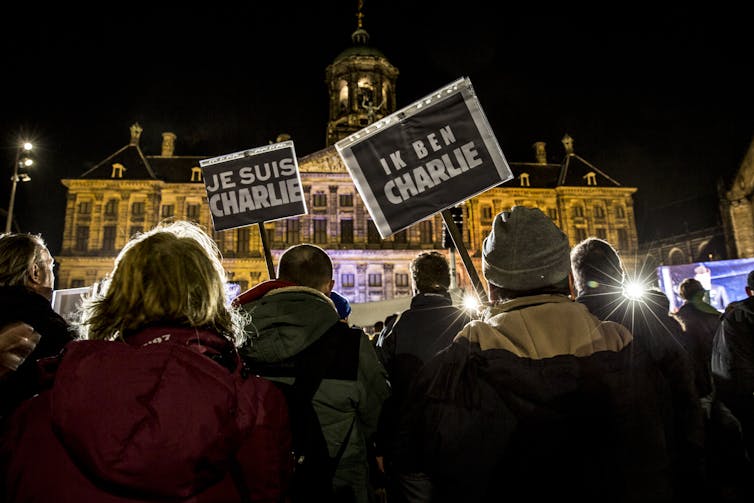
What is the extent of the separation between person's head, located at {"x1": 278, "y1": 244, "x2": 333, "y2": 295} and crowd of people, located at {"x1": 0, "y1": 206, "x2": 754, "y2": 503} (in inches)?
19.7

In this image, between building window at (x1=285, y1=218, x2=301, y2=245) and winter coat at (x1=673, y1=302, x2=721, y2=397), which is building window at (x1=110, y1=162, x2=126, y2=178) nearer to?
building window at (x1=285, y1=218, x2=301, y2=245)

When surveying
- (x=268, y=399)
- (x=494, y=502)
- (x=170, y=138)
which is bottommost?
(x=494, y=502)

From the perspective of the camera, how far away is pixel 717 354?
418 centimetres

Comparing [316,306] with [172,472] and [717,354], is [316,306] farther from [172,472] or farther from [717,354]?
[717,354]

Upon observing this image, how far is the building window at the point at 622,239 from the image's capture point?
38.7 metres

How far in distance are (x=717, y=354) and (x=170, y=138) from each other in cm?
4454

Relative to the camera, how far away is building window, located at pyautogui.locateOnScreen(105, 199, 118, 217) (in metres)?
35.1

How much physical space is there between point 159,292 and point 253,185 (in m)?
3.65

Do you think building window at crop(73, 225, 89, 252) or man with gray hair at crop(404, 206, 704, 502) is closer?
man with gray hair at crop(404, 206, 704, 502)

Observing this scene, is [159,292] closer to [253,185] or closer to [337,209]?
[253,185]

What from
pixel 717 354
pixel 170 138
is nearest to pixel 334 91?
pixel 170 138

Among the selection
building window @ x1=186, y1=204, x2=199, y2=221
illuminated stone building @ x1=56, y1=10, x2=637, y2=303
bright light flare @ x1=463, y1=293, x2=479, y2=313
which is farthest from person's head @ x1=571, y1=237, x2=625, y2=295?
building window @ x1=186, y1=204, x2=199, y2=221

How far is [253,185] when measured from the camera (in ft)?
16.9

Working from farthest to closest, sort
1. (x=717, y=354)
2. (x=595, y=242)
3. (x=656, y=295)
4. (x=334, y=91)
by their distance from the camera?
(x=334, y=91) < (x=717, y=354) < (x=656, y=295) < (x=595, y=242)
